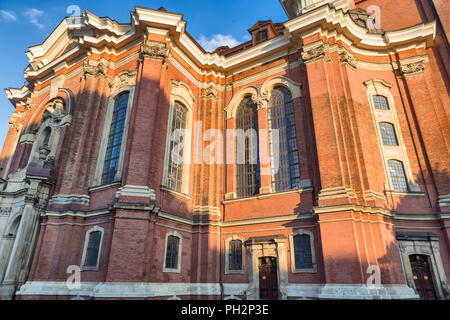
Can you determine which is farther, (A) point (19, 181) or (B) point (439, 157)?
(A) point (19, 181)

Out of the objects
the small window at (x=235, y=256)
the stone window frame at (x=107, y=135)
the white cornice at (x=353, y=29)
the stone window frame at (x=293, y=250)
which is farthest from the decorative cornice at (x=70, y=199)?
the white cornice at (x=353, y=29)

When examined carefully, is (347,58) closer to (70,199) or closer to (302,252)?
(302,252)

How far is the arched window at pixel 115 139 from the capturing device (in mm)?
14125

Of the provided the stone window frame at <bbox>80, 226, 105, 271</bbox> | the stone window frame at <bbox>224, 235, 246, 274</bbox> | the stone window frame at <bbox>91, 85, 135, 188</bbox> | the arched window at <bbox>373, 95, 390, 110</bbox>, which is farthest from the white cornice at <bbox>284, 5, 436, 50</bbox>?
the stone window frame at <bbox>80, 226, 105, 271</bbox>

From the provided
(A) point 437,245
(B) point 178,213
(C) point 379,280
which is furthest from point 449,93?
(B) point 178,213

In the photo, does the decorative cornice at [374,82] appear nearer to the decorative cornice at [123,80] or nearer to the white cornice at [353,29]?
the white cornice at [353,29]

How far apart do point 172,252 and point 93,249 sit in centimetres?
336

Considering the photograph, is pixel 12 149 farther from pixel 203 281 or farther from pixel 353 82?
pixel 353 82

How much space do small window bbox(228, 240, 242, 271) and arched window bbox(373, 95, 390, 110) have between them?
1031 cm

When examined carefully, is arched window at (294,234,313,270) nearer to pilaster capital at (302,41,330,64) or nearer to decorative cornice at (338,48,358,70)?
pilaster capital at (302,41,330,64)

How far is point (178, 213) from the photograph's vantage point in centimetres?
1393

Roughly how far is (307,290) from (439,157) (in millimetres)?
8934

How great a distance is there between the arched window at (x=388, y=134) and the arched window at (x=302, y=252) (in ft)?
22.0

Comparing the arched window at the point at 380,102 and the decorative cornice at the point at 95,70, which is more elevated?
the decorative cornice at the point at 95,70
